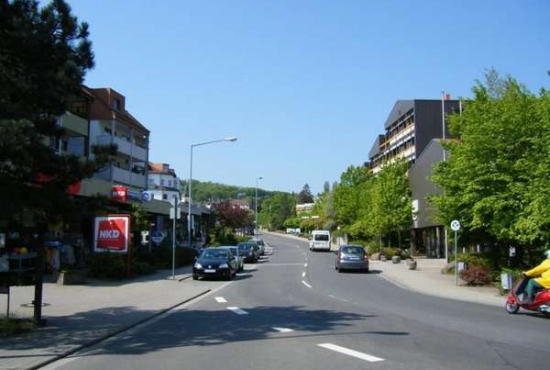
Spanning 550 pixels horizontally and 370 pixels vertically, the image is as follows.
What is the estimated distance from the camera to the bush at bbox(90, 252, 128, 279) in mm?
23484

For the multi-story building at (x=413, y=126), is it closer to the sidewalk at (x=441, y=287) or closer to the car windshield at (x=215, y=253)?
the sidewalk at (x=441, y=287)

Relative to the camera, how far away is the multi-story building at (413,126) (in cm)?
6800

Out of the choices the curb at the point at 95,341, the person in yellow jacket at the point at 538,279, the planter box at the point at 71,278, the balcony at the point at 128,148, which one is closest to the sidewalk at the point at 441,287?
the person in yellow jacket at the point at 538,279

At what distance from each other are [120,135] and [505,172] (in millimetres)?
39705

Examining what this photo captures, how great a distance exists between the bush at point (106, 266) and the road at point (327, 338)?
6775 mm

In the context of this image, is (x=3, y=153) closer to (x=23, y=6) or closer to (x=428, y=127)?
(x=23, y=6)

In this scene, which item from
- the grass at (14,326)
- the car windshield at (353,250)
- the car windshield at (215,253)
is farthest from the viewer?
the car windshield at (353,250)

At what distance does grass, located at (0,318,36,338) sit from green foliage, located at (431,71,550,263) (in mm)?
15694

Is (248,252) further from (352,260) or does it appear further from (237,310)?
(237,310)

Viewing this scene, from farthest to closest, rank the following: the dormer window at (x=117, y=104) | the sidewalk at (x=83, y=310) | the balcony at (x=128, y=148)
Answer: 1. the dormer window at (x=117, y=104)
2. the balcony at (x=128, y=148)
3. the sidewalk at (x=83, y=310)

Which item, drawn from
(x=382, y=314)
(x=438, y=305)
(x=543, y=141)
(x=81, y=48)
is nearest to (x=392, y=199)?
(x=543, y=141)

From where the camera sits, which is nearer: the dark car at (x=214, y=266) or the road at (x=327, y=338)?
the road at (x=327, y=338)

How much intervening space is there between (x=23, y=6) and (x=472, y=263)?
21.6m

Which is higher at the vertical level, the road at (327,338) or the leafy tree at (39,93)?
the leafy tree at (39,93)
